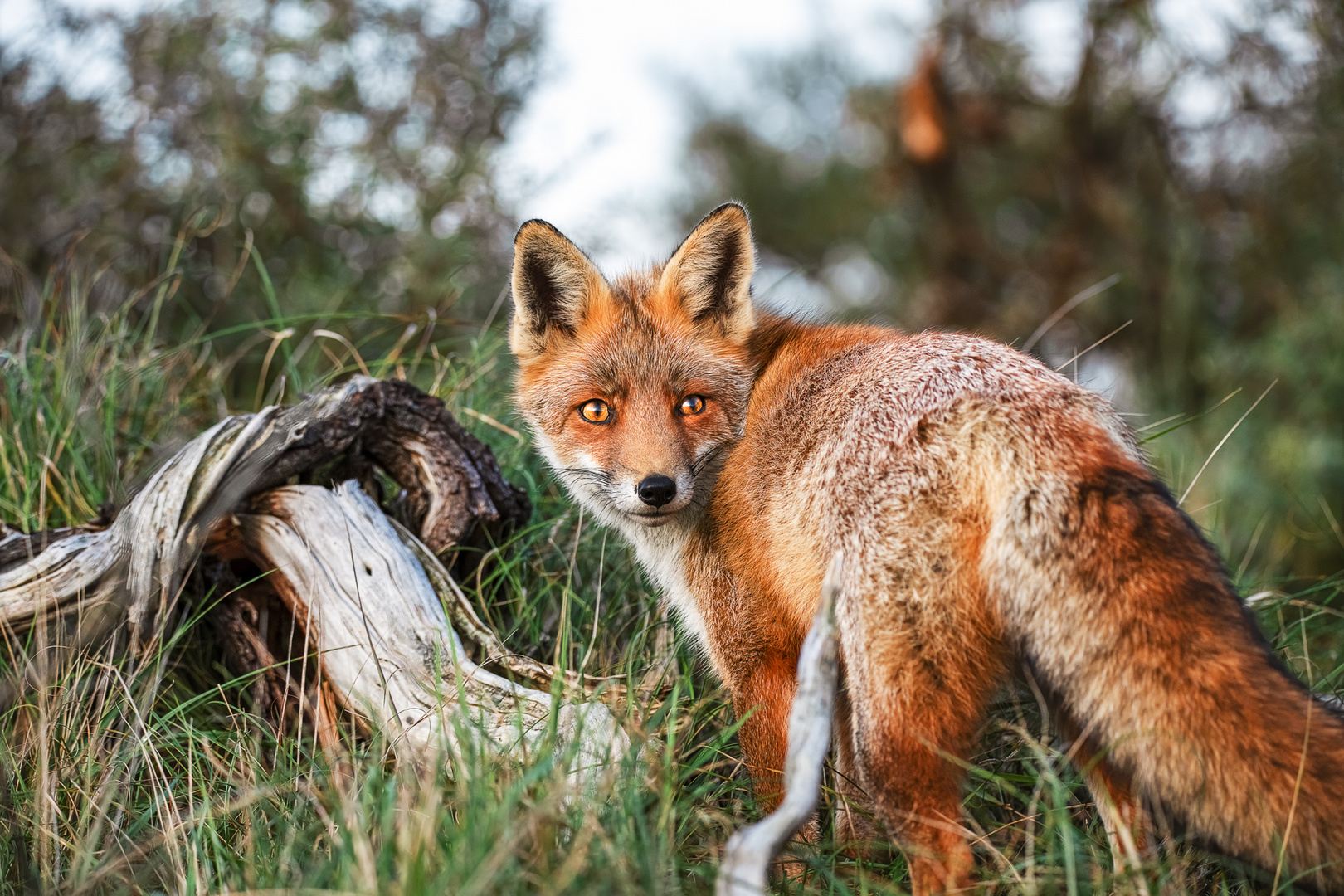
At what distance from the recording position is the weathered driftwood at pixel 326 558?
11.7ft

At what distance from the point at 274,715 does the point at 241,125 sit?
5.30 m

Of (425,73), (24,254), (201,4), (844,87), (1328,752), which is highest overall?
(844,87)

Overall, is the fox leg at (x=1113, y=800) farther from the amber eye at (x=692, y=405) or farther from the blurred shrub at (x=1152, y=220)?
the blurred shrub at (x=1152, y=220)

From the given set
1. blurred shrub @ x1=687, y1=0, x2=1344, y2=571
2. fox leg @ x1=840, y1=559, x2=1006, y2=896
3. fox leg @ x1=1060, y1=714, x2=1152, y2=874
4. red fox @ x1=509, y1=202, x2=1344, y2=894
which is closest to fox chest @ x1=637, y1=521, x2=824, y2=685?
red fox @ x1=509, y1=202, x2=1344, y2=894

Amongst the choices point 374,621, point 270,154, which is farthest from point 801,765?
point 270,154

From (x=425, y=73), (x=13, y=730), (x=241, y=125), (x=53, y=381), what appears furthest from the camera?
(x=425, y=73)

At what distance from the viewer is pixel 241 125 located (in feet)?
24.2

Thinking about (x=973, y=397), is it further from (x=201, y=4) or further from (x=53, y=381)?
(x=201, y=4)

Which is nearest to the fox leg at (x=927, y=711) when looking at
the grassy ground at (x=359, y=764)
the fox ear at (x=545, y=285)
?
the grassy ground at (x=359, y=764)

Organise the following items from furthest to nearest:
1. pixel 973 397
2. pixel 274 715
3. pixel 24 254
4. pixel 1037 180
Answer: pixel 1037 180 → pixel 24 254 → pixel 274 715 → pixel 973 397

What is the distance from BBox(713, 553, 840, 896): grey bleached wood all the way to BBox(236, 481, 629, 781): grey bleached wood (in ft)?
3.06

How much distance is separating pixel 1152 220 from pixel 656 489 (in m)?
11.5

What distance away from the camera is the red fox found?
7.45ft

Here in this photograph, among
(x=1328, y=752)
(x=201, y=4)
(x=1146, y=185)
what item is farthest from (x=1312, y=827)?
(x=1146, y=185)
